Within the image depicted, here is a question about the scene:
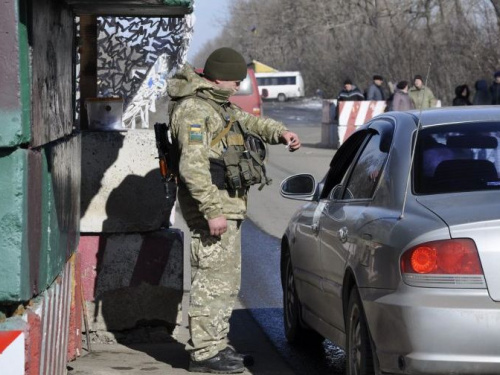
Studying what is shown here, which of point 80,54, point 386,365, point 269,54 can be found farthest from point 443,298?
point 269,54

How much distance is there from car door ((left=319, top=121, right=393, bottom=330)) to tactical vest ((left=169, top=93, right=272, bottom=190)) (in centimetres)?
47

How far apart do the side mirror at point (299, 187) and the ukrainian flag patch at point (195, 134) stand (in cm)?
78

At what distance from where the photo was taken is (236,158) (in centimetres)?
684

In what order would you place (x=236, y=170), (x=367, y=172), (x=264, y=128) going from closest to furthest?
1. (x=367, y=172)
2. (x=236, y=170)
3. (x=264, y=128)

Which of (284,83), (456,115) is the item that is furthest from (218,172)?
(284,83)

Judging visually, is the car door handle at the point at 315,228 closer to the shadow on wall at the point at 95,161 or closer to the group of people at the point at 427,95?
the shadow on wall at the point at 95,161

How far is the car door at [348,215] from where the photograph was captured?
5789 millimetres

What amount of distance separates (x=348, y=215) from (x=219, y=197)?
96 cm

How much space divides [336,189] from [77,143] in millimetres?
1464

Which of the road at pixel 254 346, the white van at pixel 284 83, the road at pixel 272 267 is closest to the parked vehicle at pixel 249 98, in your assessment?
the road at pixel 272 267

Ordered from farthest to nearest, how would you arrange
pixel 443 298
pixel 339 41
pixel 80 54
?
pixel 339 41 < pixel 80 54 < pixel 443 298

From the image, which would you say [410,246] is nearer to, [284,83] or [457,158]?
[457,158]

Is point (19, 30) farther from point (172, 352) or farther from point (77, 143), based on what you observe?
point (172, 352)

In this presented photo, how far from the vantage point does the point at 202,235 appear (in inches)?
271
